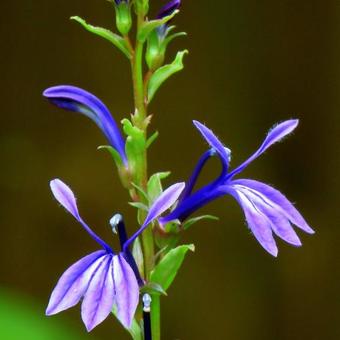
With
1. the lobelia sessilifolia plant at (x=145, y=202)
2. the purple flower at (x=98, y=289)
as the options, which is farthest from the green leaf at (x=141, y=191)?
the purple flower at (x=98, y=289)

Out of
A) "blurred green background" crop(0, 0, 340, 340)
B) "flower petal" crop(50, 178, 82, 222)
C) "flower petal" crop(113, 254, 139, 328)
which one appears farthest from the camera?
"blurred green background" crop(0, 0, 340, 340)

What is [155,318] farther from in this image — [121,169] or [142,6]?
[142,6]

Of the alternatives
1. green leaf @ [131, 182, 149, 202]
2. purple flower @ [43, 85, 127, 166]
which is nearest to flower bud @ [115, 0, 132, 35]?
purple flower @ [43, 85, 127, 166]

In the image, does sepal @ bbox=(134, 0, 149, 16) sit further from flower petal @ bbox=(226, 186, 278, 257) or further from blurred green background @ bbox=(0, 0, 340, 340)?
blurred green background @ bbox=(0, 0, 340, 340)

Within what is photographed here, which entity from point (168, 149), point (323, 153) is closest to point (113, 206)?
point (168, 149)

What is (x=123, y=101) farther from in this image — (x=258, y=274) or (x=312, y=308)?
(x=312, y=308)

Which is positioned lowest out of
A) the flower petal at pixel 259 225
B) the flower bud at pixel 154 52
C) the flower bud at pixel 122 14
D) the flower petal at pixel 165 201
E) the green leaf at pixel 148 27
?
the flower petal at pixel 259 225

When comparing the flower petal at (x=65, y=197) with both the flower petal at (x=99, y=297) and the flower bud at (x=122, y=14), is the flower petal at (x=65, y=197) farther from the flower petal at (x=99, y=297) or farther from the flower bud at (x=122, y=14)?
the flower bud at (x=122, y=14)
